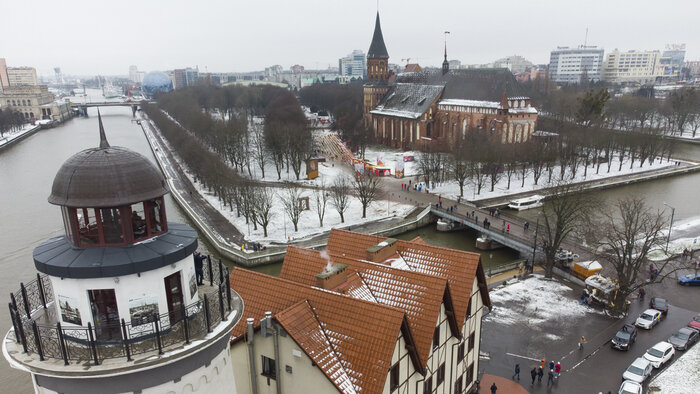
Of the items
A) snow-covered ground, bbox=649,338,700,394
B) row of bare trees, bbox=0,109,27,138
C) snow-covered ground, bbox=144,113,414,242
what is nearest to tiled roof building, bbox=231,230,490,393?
snow-covered ground, bbox=649,338,700,394

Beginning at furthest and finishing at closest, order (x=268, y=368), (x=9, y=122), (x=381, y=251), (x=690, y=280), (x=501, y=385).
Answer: (x=9, y=122) < (x=690, y=280) < (x=501, y=385) < (x=381, y=251) < (x=268, y=368)

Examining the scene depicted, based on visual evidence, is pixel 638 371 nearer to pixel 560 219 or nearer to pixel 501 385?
pixel 501 385

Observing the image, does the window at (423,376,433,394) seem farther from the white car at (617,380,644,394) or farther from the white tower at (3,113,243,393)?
the white tower at (3,113,243,393)

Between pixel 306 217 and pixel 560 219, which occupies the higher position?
pixel 560 219

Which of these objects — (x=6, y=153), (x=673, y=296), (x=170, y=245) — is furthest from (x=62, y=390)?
(x=6, y=153)

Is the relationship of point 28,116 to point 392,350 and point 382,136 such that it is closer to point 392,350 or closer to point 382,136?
point 382,136

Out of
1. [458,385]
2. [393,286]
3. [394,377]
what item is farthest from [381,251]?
[458,385]
